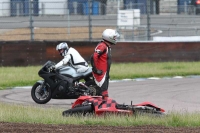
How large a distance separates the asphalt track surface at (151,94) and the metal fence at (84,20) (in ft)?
22.5

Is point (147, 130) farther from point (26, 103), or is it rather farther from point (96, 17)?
point (96, 17)

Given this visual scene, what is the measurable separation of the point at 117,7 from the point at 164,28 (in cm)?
243

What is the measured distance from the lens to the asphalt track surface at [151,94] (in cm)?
1420

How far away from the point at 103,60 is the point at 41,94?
2287 millimetres

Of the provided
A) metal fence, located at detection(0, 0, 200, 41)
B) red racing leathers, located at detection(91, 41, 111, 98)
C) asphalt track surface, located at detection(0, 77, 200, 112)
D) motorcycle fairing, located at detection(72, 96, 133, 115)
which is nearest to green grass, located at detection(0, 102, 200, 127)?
motorcycle fairing, located at detection(72, 96, 133, 115)

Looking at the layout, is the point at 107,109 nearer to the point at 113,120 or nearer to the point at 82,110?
the point at 82,110

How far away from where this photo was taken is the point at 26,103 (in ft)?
47.0

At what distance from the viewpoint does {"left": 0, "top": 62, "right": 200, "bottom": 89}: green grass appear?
1909 centimetres

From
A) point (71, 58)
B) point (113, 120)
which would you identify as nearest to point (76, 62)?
point (71, 58)

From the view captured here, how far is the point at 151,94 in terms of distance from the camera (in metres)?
16.1

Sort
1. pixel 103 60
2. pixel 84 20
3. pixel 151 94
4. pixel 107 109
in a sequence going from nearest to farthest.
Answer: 1. pixel 107 109
2. pixel 103 60
3. pixel 151 94
4. pixel 84 20

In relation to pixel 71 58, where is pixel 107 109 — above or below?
below

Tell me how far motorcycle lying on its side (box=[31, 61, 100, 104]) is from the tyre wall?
7934mm

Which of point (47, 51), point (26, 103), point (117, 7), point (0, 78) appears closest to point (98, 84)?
point (26, 103)
